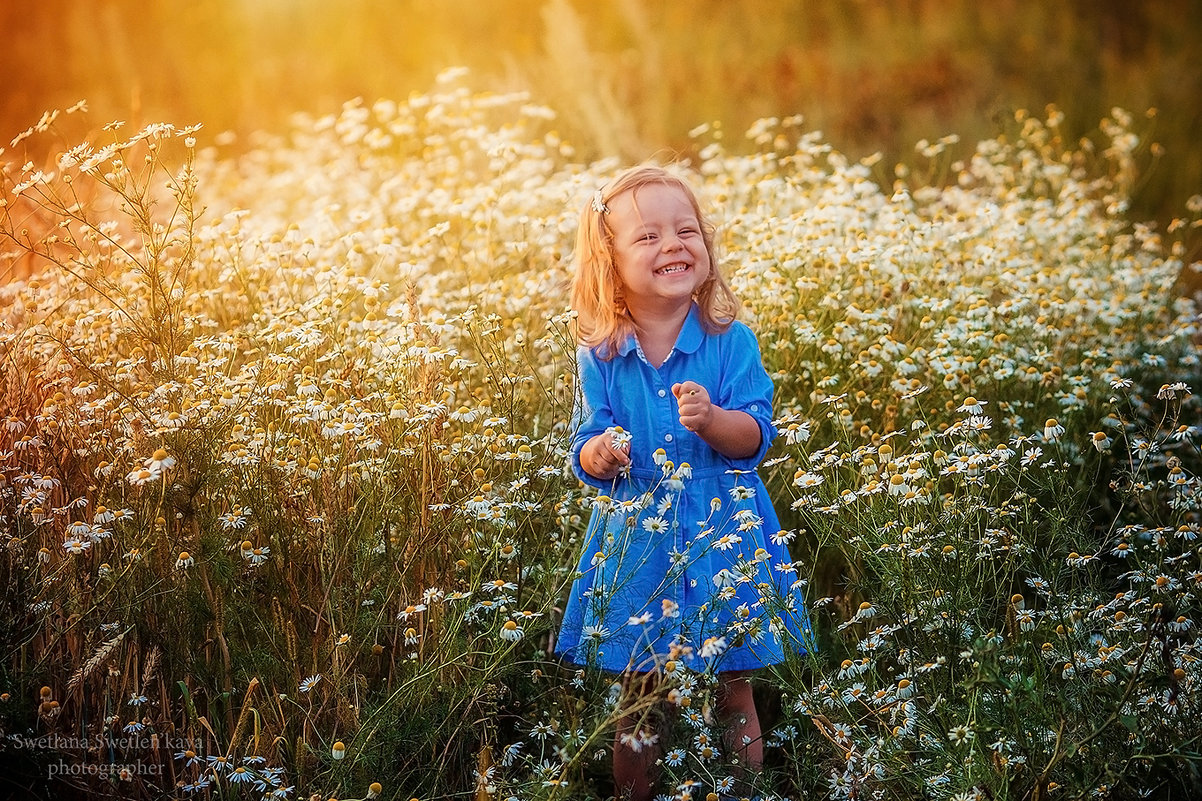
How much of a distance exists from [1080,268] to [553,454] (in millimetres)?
2543

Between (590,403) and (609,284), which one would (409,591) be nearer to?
(590,403)

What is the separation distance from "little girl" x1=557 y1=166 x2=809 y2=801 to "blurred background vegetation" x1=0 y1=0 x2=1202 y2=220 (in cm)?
454

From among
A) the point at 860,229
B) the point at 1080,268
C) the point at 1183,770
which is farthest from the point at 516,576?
the point at 1080,268

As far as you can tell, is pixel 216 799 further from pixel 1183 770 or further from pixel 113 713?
pixel 1183 770

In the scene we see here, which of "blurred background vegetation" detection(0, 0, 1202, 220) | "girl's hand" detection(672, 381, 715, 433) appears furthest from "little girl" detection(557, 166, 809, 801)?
"blurred background vegetation" detection(0, 0, 1202, 220)

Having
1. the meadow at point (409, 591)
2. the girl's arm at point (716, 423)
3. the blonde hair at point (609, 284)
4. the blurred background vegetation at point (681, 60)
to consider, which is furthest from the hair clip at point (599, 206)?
→ the blurred background vegetation at point (681, 60)

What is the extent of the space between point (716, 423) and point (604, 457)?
0.24 metres

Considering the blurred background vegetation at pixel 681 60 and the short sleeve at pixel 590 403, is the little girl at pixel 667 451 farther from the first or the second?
the blurred background vegetation at pixel 681 60

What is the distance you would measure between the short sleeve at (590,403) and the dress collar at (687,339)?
0.23ft

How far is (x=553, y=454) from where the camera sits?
269 centimetres

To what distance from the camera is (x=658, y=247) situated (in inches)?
105

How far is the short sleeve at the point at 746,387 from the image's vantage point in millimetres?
2633

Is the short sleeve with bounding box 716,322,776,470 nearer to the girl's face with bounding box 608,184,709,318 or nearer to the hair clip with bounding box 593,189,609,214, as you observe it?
the girl's face with bounding box 608,184,709,318

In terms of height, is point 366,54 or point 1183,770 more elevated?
point 366,54
